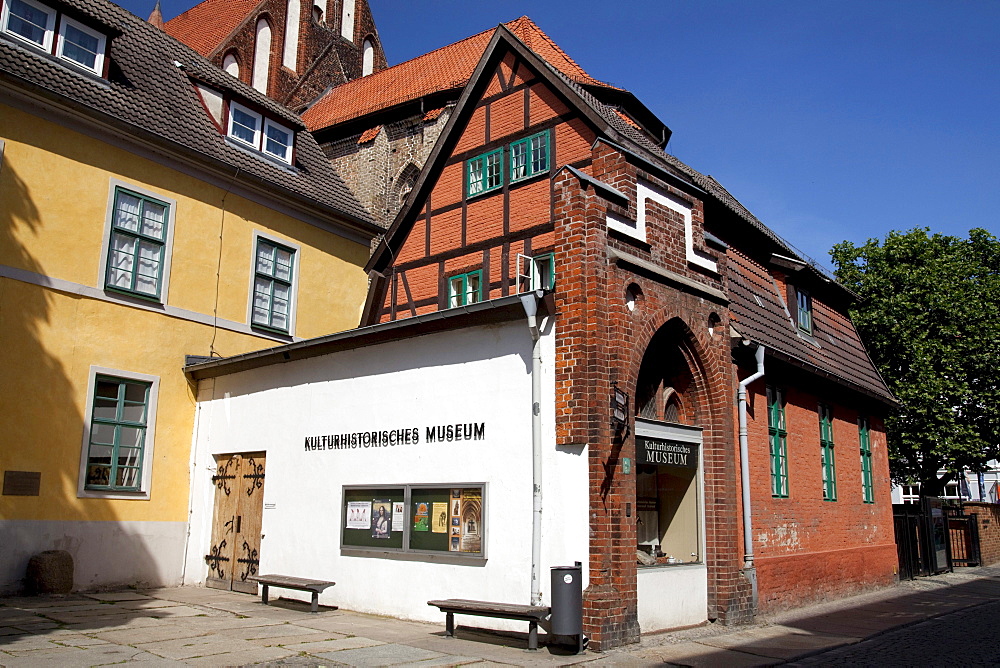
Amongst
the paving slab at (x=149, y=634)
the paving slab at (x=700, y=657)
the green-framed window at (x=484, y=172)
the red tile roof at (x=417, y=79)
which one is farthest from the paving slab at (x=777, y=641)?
the red tile roof at (x=417, y=79)

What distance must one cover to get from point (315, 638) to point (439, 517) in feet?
6.78

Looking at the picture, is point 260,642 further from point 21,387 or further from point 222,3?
point 222,3

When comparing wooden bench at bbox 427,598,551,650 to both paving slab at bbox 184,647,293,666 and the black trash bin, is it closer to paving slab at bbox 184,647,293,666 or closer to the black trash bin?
the black trash bin

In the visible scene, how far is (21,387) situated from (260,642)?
6896 millimetres

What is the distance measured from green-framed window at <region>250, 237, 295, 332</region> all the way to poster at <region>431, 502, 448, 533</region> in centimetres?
830

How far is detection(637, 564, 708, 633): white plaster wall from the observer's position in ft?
32.2

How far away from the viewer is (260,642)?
894 cm

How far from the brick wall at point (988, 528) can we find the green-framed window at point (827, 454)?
13.0 meters

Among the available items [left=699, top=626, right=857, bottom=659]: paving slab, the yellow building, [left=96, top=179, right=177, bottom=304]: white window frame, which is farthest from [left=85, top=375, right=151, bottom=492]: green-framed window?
[left=699, top=626, right=857, bottom=659]: paving slab

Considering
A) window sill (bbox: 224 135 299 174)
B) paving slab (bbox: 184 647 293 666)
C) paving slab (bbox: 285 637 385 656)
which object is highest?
window sill (bbox: 224 135 299 174)

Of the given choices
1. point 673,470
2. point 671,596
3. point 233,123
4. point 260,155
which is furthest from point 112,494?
point 671,596

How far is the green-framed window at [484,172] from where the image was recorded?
17.5 metres

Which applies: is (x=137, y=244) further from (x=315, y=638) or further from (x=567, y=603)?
(x=567, y=603)

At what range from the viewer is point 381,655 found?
8297 mm
